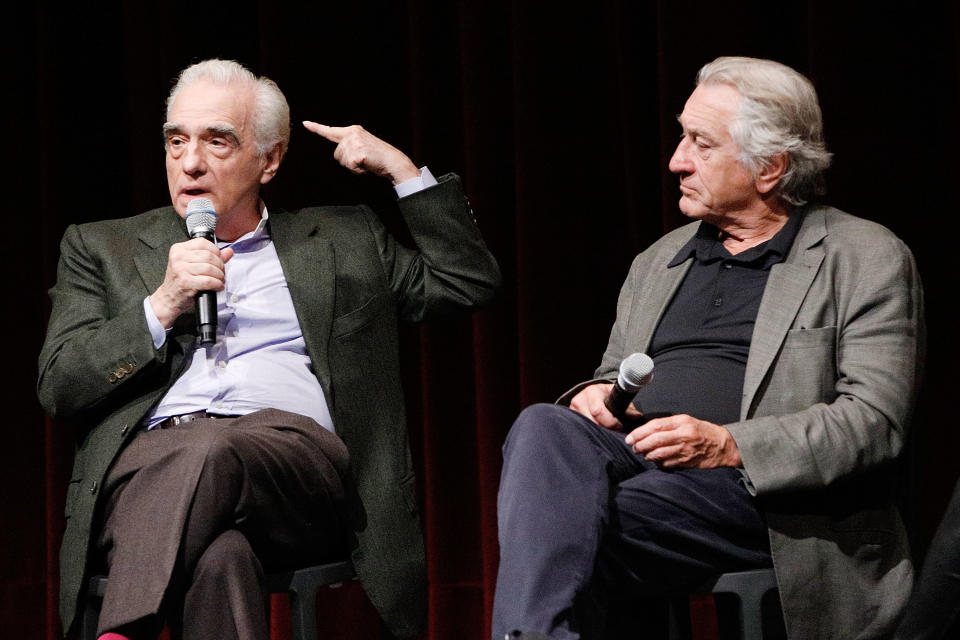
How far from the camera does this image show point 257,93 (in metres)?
2.31

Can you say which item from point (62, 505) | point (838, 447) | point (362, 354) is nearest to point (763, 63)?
point (838, 447)

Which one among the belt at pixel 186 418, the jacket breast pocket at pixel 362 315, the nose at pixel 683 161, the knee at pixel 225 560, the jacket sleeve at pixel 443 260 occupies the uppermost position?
the nose at pixel 683 161

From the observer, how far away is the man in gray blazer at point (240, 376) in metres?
1.71

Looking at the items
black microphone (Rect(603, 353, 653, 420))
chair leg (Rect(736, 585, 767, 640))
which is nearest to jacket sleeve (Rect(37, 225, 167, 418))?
black microphone (Rect(603, 353, 653, 420))

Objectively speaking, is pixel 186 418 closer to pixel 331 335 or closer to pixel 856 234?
pixel 331 335

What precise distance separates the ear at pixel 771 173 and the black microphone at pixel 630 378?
594 mm

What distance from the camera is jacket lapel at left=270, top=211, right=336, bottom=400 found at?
212cm

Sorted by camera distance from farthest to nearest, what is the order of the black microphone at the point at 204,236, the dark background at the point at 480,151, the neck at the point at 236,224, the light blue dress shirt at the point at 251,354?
the dark background at the point at 480,151
the neck at the point at 236,224
the light blue dress shirt at the point at 251,354
the black microphone at the point at 204,236

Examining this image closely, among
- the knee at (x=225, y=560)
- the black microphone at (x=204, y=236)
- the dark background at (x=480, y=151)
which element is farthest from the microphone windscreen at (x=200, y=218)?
the dark background at (x=480, y=151)

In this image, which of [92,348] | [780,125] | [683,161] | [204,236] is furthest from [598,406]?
[92,348]

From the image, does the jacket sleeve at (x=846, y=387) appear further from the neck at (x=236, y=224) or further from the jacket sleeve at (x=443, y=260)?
the neck at (x=236, y=224)

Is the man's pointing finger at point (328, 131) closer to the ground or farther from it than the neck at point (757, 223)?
farther from it

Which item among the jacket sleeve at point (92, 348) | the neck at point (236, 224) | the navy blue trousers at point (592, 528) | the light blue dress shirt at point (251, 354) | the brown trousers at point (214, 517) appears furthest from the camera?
the neck at point (236, 224)

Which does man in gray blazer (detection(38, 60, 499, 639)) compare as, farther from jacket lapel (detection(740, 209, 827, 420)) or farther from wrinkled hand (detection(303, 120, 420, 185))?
jacket lapel (detection(740, 209, 827, 420))
